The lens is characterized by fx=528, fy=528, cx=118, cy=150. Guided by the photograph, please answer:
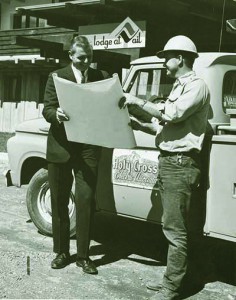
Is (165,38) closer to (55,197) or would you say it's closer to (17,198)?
(17,198)

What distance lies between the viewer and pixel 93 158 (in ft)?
16.0

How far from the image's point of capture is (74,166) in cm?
494

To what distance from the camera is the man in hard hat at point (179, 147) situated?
4020mm

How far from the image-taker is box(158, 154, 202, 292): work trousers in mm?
4074

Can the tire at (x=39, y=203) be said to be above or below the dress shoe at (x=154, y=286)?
above

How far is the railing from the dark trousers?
16.3m

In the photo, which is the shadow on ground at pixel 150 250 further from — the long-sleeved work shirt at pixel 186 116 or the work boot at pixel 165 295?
the long-sleeved work shirt at pixel 186 116

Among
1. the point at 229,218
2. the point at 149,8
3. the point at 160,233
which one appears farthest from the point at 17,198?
the point at 149,8

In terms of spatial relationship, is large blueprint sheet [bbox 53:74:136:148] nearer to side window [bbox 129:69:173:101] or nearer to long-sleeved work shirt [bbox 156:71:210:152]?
long-sleeved work shirt [bbox 156:71:210:152]

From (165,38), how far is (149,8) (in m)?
0.96

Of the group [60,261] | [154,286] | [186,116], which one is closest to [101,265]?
[60,261]

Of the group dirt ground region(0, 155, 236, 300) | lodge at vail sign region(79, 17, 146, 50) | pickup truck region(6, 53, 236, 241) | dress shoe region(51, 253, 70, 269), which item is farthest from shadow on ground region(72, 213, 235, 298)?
lodge at vail sign region(79, 17, 146, 50)

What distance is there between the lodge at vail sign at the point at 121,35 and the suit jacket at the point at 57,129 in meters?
6.47

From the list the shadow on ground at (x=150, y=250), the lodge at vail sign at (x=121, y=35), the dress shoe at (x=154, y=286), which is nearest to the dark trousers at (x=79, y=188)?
the shadow on ground at (x=150, y=250)
